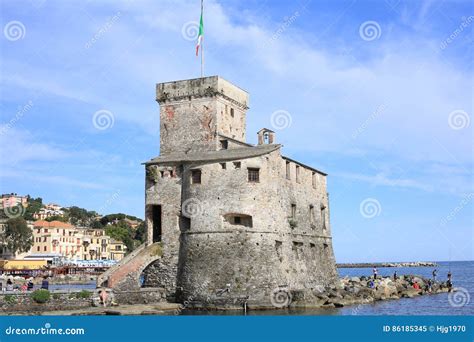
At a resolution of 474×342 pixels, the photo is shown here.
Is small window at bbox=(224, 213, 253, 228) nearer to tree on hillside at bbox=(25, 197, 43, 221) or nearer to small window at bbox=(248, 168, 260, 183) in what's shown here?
small window at bbox=(248, 168, 260, 183)

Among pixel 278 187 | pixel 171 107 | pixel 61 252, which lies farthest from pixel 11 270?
pixel 278 187

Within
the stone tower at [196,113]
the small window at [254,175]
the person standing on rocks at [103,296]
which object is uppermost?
the stone tower at [196,113]

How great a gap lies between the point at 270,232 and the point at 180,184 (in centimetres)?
700

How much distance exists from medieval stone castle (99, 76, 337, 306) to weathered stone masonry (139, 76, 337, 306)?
0.20 ft

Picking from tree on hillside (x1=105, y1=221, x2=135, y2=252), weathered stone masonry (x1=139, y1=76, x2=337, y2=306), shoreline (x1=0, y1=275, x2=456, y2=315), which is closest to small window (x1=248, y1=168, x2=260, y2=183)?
weathered stone masonry (x1=139, y1=76, x2=337, y2=306)

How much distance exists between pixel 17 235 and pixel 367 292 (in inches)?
3203

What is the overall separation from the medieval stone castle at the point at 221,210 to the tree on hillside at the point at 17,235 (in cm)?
7331

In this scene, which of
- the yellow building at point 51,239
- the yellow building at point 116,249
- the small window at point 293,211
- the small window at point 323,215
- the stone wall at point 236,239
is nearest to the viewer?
the stone wall at point 236,239

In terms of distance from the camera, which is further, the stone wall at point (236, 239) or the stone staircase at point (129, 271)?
the stone staircase at point (129, 271)

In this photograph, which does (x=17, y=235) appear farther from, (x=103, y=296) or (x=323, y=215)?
(x=103, y=296)

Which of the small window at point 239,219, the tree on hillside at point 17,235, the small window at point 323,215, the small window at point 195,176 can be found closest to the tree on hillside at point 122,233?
the tree on hillside at point 17,235

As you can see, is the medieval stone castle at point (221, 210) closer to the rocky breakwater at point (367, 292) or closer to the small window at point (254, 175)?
the small window at point (254, 175)

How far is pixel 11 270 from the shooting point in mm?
91312

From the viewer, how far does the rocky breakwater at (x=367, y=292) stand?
38.4 m
